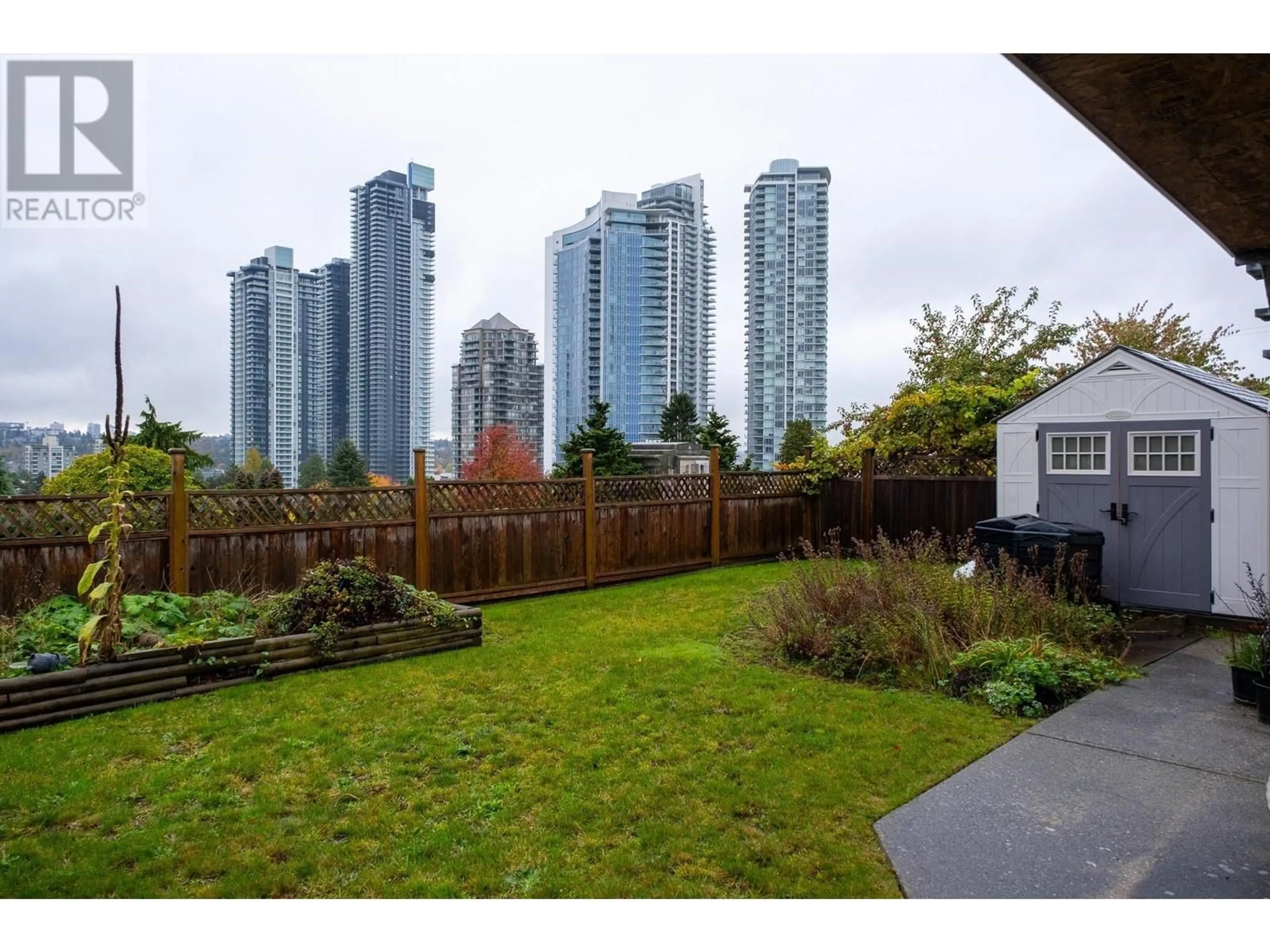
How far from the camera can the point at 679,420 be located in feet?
107

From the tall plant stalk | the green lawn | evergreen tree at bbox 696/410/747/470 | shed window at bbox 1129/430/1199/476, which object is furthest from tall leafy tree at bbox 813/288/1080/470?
the tall plant stalk

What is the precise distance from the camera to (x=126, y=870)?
7.59ft

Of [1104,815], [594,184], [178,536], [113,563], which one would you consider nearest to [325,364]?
[594,184]

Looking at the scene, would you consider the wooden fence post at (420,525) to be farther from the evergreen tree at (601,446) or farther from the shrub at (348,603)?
the evergreen tree at (601,446)

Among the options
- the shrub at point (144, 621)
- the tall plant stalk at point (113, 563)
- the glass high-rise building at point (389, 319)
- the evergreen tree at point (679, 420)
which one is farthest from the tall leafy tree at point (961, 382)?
the glass high-rise building at point (389, 319)

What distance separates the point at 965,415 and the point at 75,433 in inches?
510

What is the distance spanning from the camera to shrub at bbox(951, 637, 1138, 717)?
13.3 ft

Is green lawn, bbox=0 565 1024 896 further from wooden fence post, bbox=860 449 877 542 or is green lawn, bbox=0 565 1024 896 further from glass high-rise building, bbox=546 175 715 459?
glass high-rise building, bbox=546 175 715 459

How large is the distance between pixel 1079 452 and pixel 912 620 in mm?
3566

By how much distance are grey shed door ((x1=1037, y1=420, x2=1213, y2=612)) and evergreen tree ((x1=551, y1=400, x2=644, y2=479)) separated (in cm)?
1416

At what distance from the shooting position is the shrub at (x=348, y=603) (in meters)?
5.00

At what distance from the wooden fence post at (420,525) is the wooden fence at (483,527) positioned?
1 centimetres

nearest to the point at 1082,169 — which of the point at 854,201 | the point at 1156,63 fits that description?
the point at 854,201
